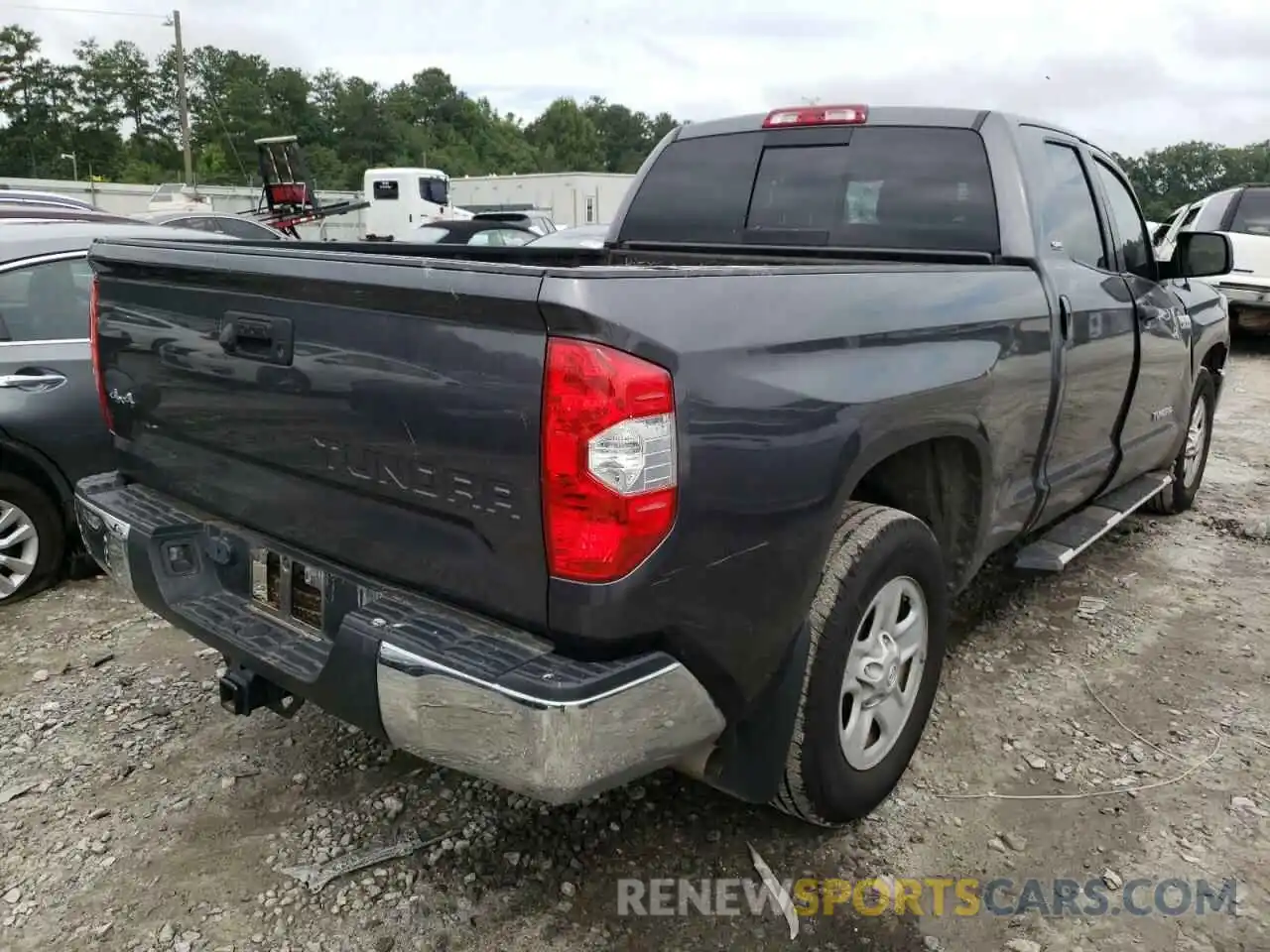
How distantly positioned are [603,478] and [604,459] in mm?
35

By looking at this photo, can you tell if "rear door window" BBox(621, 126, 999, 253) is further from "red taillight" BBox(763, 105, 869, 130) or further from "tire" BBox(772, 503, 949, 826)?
"tire" BBox(772, 503, 949, 826)

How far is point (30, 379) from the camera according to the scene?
4141 millimetres

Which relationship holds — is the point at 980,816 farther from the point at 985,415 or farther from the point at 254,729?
the point at 254,729

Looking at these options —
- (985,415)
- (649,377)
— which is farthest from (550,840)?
(985,415)

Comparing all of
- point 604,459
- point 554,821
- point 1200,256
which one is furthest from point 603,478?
point 1200,256

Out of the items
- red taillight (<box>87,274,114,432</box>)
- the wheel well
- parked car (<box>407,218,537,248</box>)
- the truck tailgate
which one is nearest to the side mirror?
the wheel well

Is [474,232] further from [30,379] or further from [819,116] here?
[819,116]

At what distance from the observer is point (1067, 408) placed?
3.39 meters

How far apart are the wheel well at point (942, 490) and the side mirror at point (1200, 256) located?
85.6 inches

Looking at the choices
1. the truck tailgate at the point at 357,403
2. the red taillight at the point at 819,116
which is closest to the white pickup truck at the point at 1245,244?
the red taillight at the point at 819,116

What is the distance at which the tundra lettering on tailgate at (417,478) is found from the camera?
6.31 feet

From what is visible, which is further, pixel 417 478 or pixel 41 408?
pixel 41 408

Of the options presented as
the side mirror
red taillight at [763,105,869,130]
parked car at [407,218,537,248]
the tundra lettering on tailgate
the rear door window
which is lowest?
the tundra lettering on tailgate

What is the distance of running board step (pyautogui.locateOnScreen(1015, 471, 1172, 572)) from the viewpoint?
140 inches
